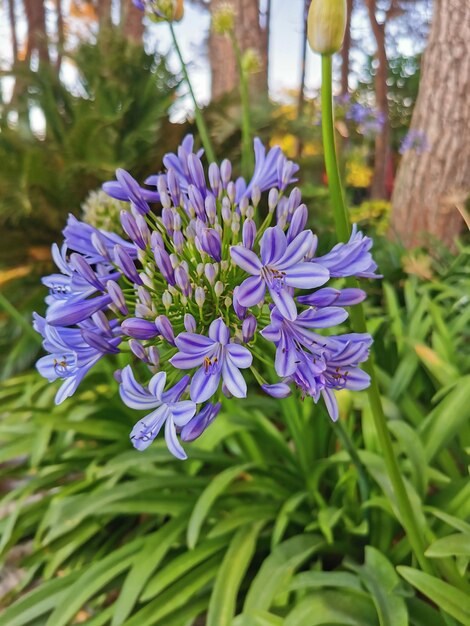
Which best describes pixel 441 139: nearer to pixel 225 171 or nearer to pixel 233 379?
pixel 225 171

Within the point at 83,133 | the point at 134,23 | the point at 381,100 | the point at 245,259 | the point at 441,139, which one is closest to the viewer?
the point at 245,259

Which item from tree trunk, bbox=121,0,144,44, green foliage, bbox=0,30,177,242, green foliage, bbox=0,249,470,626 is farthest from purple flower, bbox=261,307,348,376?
tree trunk, bbox=121,0,144,44

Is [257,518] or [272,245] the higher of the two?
[272,245]

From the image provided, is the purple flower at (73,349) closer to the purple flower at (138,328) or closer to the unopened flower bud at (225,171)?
the purple flower at (138,328)

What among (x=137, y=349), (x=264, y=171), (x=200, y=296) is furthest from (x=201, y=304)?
(x=264, y=171)

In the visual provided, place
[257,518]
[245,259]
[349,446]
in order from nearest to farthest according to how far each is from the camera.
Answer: [245,259] < [349,446] < [257,518]

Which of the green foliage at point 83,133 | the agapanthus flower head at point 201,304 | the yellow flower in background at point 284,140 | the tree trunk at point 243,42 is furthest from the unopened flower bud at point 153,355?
the tree trunk at point 243,42

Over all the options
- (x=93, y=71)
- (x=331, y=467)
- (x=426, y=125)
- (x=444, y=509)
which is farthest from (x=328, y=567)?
(x=93, y=71)
